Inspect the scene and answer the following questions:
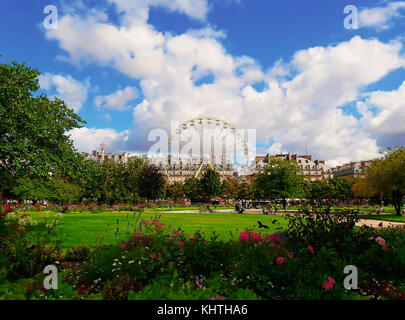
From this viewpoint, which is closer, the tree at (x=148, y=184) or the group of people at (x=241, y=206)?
the group of people at (x=241, y=206)

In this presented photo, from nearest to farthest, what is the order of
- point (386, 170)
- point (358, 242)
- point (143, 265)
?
point (143, 265) < point (358, 242) < point (386, 170)

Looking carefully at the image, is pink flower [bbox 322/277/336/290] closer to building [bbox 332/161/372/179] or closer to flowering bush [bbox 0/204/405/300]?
flowering bush [bbox 0/204/405/300]

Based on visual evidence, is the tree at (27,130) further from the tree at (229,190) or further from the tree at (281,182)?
the tree at (229,190)

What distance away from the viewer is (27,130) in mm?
23672

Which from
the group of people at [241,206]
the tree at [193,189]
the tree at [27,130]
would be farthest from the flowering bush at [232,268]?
the tree at [193,189]

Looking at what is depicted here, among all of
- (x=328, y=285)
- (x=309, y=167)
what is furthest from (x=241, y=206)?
(x=309, y=167)

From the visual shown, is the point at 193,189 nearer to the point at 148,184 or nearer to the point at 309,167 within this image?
the point at 148,184

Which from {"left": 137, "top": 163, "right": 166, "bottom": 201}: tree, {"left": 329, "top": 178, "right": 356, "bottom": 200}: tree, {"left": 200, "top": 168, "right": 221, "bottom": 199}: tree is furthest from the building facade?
{"left": 137, "top": 163, "right": 166, "bottom": 201}: tree

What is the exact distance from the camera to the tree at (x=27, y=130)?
2298 cm

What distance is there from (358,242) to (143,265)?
5.01 m

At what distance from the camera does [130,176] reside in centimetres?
5766

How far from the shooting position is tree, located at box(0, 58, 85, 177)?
23.0 meters
